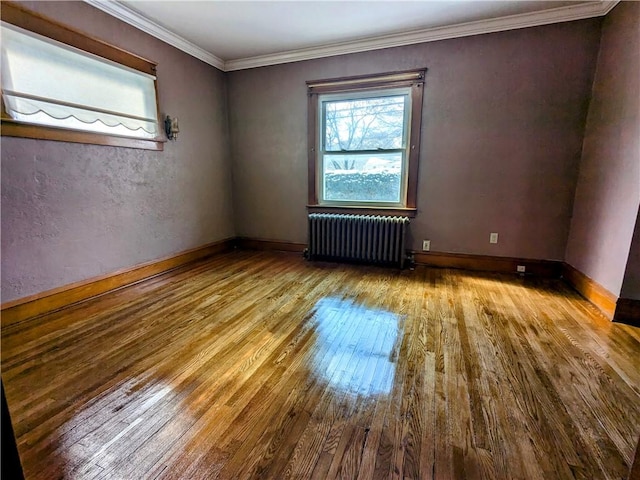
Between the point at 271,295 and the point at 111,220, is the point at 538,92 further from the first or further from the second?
the point at 111,220

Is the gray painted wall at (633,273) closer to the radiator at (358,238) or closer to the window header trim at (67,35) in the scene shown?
the radiator at (358,238)

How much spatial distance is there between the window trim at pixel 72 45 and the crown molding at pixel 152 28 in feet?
0.92

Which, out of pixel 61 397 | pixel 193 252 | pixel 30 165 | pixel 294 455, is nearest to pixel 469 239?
pixel 294 455

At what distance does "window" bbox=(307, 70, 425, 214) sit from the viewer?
11.7ft

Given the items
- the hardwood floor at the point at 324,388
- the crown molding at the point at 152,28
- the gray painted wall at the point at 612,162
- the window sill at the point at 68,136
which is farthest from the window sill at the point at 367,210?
the crown molding at the point at 152,28

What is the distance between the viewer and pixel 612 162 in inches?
100

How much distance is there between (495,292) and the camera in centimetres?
291

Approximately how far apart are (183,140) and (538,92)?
3.88 m

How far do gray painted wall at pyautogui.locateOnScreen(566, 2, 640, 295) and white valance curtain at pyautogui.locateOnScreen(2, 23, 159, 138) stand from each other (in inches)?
167

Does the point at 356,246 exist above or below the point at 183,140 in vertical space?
below

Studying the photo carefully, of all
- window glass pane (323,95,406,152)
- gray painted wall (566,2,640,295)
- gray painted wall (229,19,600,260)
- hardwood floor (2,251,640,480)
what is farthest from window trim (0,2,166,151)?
gray painted wall (566,2,640,295)

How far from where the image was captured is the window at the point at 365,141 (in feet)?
11.7

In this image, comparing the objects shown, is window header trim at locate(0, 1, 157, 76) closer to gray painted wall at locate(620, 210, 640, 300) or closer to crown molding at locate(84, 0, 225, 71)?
crown molding at locate(84, 0, 225, 71)

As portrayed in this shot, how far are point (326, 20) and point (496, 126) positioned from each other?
2063 mm
